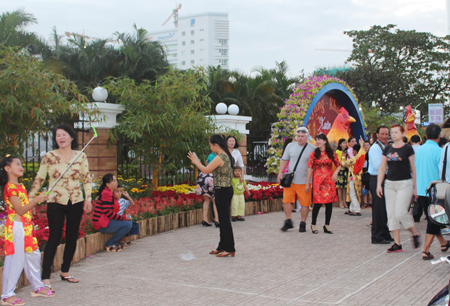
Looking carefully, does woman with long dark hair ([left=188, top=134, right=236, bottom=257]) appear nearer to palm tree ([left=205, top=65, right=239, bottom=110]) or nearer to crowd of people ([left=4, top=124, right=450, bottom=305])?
crowd of people ([left=4, top=124, right=450, bottom=305])

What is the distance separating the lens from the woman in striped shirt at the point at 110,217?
6.22 meters

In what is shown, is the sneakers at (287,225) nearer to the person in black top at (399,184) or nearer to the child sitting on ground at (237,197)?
the child sitting on ground at (237,197)

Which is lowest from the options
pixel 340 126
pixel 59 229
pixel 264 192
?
pixel 264 192

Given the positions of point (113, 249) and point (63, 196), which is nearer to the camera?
point (63, 196)

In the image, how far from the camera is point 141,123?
884 cm

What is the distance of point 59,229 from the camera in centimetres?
470

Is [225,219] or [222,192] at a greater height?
[222,192]

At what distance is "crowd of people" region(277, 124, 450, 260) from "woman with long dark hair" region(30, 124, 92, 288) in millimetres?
3756

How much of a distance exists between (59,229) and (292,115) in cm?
846

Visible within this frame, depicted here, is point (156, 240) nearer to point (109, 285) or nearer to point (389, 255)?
point (109, 285)

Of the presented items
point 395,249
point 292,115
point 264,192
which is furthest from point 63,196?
point 292,115

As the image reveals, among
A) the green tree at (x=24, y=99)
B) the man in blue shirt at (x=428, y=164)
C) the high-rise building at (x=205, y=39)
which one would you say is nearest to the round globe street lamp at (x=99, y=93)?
the green tree at (x=24, y=99)

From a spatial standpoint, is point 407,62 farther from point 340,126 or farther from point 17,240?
point 17,240

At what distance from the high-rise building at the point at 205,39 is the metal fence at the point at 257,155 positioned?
109634 mm
